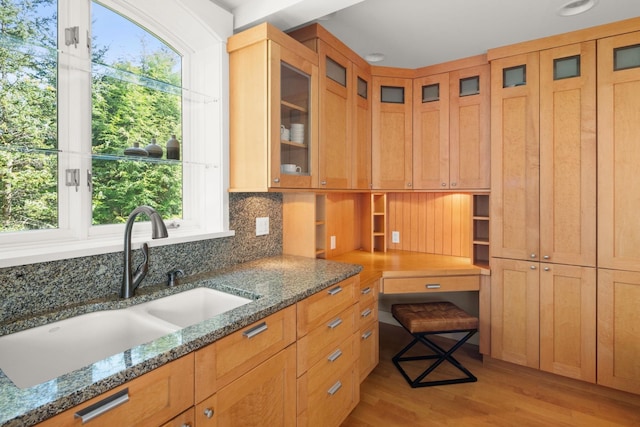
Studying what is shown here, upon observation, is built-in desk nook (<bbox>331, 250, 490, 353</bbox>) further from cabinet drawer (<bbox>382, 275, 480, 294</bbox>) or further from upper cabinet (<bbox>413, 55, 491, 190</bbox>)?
upper cabinet (<bbox>413, 55, 491, 190</bbox>)

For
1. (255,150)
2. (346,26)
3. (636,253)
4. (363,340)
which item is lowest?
(363,340)

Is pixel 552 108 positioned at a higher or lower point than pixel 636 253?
higher

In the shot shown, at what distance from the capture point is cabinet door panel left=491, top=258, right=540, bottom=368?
2377 millimetres

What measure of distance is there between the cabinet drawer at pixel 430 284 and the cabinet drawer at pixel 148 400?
1.69m

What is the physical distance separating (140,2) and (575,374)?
3.42 m

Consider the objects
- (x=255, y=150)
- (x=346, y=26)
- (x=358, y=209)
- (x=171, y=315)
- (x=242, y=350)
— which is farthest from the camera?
(x=358, y=209)

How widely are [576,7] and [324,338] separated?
232cm

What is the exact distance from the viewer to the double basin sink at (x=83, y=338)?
1.06m

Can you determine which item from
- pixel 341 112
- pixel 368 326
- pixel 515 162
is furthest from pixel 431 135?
pixel 368 326

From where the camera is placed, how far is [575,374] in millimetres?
2266

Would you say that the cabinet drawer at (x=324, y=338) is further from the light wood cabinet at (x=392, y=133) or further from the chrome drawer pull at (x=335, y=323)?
the light wood cabinet at (x=392, y=133)

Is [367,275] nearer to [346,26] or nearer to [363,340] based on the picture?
[363,340]

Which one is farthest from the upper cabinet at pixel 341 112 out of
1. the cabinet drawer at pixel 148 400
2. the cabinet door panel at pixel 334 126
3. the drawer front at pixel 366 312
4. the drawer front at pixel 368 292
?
the cabinet drawer at pixel 148 400

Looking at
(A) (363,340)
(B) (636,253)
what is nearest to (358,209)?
(A) (363,340)
